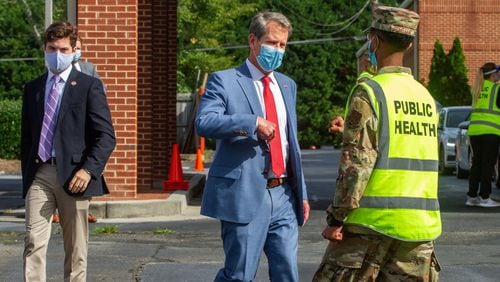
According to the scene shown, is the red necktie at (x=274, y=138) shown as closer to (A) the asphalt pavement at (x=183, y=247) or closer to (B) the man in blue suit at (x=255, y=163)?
(B) the man in blue suit at (x=255, y=163)

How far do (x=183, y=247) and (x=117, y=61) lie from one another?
4058mm

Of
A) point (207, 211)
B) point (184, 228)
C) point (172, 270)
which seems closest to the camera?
point (207, 211)

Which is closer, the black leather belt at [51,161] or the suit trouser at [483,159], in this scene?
the black leather belt at [51,161]

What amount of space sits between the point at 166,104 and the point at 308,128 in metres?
49.7

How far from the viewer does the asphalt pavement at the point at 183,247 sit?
10203 millimetres

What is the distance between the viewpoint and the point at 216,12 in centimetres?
4653

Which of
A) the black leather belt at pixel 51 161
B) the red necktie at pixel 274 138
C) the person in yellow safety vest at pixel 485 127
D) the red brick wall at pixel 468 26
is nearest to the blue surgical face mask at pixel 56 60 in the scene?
the black leather belt at pixel 51 161

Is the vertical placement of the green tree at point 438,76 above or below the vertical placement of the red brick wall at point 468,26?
below

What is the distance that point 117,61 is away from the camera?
15445 mm

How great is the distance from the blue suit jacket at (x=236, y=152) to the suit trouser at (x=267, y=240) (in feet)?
0.18

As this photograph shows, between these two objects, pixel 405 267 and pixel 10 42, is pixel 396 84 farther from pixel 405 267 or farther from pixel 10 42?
pixel 10 42

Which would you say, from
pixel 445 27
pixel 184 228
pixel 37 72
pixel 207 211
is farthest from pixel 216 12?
pixel 207 211

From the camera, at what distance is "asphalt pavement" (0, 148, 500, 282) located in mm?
10203

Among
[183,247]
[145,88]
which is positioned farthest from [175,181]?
[183,247]
